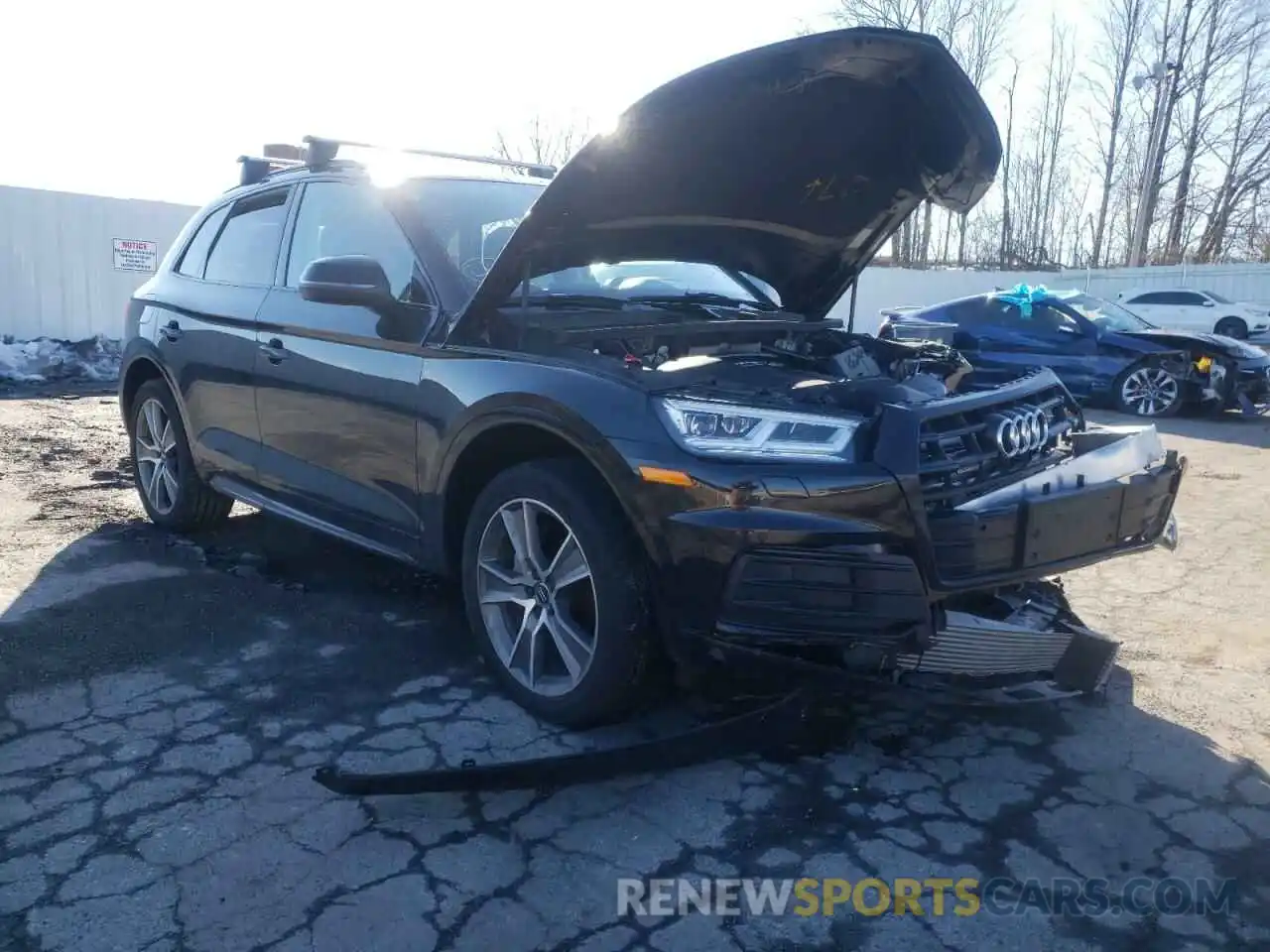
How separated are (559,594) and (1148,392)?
10.3 metres

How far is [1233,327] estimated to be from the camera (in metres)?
22.8

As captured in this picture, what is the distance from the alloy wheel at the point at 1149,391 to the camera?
1145 centimetres

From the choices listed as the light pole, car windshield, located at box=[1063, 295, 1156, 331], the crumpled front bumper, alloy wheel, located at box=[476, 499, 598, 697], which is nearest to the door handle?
alloy wheel, located at box=[476, 499, 598, 697]

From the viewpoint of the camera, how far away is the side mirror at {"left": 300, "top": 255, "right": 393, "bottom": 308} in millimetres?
3549

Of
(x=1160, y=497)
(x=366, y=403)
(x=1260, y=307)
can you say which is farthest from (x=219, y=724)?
(x=1260, y=307)

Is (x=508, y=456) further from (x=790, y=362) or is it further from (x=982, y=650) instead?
(x=982, y=650)

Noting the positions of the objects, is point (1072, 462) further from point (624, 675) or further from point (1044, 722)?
point (624, 675)

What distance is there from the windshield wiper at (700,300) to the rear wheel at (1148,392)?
337 inches

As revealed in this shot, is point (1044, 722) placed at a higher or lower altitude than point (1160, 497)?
lower

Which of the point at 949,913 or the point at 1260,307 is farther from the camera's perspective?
the point at 1260,307

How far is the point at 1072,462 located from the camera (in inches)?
126

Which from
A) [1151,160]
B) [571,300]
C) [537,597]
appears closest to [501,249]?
[571,300]

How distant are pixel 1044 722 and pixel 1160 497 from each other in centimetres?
83

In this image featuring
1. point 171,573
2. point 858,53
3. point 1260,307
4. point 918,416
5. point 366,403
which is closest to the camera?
point 918,416
